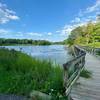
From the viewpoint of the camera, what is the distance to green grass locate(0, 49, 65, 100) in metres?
6.15

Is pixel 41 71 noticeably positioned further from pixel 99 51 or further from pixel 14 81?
pixel 99 51

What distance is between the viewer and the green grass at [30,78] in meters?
6.15

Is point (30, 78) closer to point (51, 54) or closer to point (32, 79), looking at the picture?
point (32, 79)

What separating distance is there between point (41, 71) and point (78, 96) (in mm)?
2493

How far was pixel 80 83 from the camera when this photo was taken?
708cm

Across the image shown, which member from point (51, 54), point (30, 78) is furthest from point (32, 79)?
point (51, 54)

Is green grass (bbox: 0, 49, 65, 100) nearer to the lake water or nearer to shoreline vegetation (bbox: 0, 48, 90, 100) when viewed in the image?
shoreline vegetation (bbox: 0, 48, 90, 100)

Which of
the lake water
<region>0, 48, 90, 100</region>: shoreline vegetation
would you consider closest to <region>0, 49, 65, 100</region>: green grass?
<region>0, 48, 90, 100</region>: shoreline vegetation

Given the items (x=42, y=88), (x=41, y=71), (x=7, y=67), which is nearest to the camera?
(x=42, y=88)

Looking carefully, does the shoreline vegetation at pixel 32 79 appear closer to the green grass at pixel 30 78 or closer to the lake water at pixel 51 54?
the green grass at pixel 30 78

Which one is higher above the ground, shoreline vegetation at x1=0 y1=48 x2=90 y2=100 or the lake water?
shoreline vegetation at x1=0 y1=48 x2=90 y2=100

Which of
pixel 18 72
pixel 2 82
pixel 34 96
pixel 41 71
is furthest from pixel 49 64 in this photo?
pixel 34 96

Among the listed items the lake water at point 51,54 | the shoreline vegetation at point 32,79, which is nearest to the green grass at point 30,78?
the shoreline vegetation at point 32,79

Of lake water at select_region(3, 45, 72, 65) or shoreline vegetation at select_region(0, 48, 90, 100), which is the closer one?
shoreline vegetation at select_region(0, 48, 90, 100)
